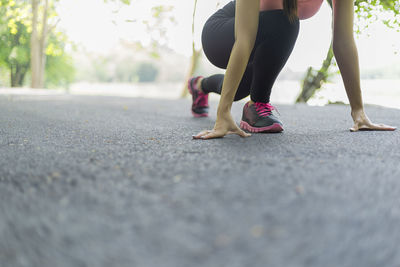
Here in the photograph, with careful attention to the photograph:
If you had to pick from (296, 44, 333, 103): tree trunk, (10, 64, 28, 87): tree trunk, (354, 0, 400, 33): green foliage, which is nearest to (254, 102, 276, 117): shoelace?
(354, 0, 400, 33): green foliage

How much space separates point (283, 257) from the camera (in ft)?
1.32

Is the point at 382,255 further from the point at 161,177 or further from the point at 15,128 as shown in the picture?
the point at 15,128

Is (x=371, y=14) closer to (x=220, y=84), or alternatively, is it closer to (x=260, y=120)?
(x=220, y=84)

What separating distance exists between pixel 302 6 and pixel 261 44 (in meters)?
0.29

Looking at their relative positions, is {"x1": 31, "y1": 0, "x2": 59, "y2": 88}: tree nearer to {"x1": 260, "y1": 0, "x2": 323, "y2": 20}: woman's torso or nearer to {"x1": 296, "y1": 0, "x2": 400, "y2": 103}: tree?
{"x1": 296, "y1": 0, "x2": 400, "y2": 103}: tree

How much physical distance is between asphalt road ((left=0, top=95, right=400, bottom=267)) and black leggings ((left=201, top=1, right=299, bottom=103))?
1.96 ft

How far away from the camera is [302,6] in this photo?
4.81 ft

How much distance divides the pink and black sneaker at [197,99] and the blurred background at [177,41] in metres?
0.71

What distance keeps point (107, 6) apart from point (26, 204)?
7690 mm

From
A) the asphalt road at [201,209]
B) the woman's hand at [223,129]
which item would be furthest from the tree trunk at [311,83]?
the asphalt road at [201,209]

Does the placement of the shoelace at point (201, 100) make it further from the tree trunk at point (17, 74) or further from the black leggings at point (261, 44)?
the tree trunk at point (17, 74)

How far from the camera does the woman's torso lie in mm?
1378

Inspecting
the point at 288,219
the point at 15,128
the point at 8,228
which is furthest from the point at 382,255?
the point at 15,128

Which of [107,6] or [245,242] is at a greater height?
[107,6]
